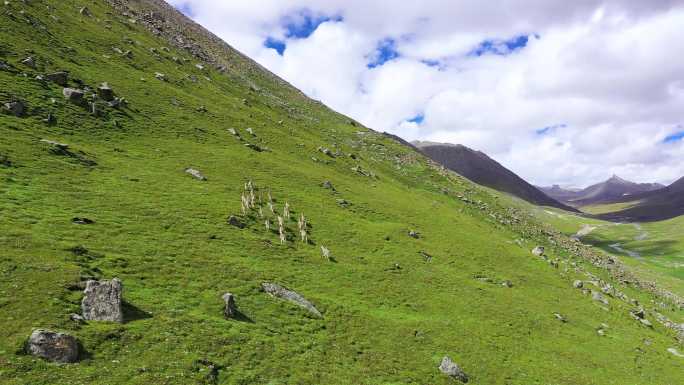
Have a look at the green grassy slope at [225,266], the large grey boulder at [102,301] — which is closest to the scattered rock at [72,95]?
the green grassy slope at [225,266]

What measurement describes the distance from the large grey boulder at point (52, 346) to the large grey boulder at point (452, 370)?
2378 centimetres

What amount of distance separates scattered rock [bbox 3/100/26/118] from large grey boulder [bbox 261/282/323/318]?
36568 millimetres

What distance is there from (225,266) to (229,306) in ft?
22.2

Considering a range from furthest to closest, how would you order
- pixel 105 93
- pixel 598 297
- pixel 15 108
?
pixel 105 93
pixel 598 297
pixel 15 108

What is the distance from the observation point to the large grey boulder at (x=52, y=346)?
16297 millimetres

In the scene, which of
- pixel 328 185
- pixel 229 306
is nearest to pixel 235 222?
pixel 229 306

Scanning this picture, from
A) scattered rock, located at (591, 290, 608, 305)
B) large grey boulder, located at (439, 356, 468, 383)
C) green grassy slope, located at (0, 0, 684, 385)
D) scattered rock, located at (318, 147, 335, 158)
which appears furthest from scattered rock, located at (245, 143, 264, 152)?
scattered rock, located at (591, 290, 608, 305)

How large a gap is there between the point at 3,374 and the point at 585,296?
2533 inches

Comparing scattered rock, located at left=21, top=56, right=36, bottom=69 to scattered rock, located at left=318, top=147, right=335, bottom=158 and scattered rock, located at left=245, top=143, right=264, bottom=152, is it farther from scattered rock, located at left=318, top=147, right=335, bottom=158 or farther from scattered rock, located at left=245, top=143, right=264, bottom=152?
scattered rock, located at left=318, top=147, right=335, bottom=158

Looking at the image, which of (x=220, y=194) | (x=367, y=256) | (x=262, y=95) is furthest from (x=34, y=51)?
(x=262, y=95)

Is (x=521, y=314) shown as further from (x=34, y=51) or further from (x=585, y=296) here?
(x=34, y=51)

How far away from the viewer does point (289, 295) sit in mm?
30703

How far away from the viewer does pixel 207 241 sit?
3444 centimetres

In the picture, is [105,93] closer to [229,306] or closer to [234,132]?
[234,132]
